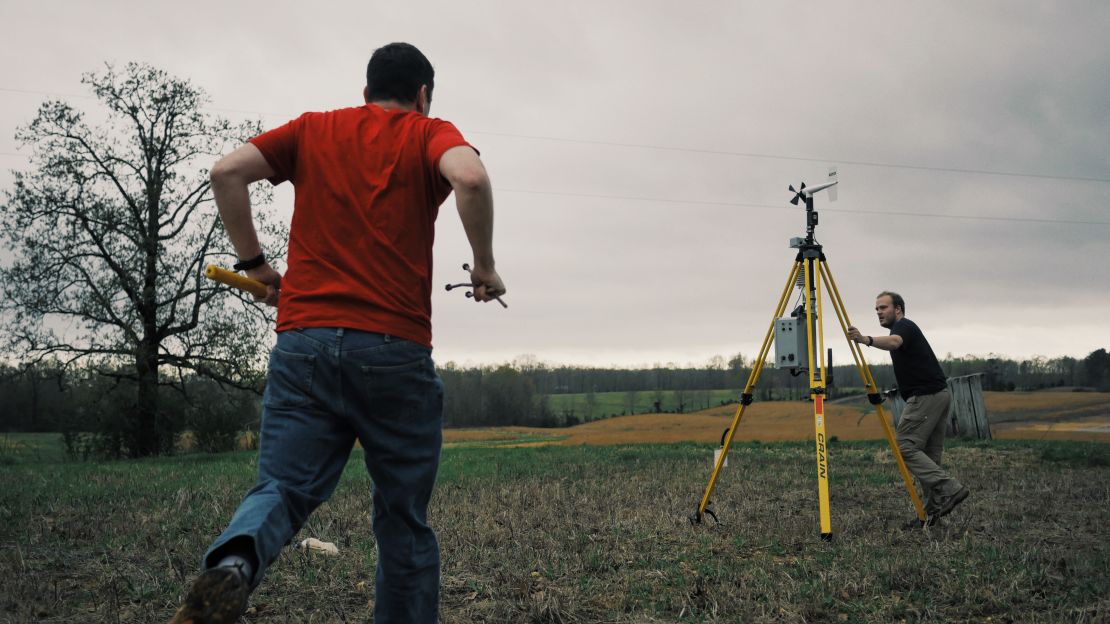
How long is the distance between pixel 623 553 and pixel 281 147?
13.9ft

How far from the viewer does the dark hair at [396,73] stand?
9.30 feet

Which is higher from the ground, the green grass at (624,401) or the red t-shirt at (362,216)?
the red t-shirt at (362,216)

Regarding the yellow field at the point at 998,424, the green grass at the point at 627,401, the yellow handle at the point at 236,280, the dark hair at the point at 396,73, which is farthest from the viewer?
the green grass at the point at 627,401

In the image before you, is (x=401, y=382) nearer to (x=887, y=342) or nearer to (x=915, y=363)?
(x=887, y=342)

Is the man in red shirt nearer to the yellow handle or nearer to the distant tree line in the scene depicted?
the yellow handle

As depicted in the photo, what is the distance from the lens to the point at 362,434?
8.32 ft

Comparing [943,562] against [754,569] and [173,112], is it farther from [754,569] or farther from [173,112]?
[173,112]

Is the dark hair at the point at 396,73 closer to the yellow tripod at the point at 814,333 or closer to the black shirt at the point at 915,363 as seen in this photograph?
the yellow tripod at the point at 814,333

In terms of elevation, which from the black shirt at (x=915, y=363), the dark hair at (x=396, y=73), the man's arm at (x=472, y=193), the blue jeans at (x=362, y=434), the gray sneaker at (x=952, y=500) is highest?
the dark hair at (x=396, y=73)

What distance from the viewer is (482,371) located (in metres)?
67.0

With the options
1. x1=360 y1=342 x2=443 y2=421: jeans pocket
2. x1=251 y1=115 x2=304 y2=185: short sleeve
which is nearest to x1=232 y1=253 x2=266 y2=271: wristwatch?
x1=251 y1=115 x2=304 y2=185: short sleeve

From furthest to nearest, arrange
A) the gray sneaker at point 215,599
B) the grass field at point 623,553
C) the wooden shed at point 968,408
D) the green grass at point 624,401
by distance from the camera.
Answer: the green grass at point 624,401 < the wooden shed at point 968,408 < the grass field at point 623,553 < the gray sneaker at point 215,599

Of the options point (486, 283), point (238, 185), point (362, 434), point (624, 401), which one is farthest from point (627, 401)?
point (238, 185)

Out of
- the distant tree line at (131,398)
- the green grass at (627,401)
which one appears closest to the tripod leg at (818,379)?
the distant tree line at (131,398)
